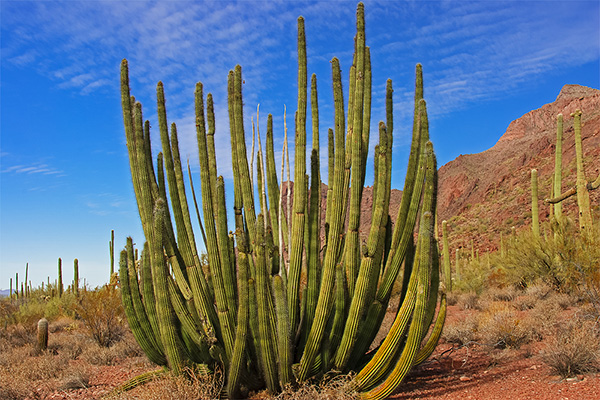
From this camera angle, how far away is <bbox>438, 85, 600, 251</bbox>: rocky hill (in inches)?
1921

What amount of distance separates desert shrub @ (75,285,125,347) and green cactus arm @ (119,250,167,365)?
21.4 ft

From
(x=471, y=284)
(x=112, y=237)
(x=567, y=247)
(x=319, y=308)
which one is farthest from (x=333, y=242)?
(x=112, y=237)

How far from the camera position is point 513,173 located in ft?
213

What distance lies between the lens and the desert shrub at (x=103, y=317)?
12961mm

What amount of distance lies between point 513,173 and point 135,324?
2575 inches

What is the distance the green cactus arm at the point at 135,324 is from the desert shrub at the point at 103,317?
651cm

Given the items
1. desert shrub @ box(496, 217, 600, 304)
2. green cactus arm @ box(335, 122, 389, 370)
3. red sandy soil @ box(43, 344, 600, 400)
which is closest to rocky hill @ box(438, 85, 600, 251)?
desert shrub @ box(496, 217, 600, 304)

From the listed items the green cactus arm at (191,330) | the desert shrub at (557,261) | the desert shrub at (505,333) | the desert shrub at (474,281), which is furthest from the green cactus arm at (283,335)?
the desert shrub at (474,281)

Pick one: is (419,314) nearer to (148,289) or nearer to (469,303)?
(148,289)

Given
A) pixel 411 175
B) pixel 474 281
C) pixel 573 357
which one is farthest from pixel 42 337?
pixel 474 281

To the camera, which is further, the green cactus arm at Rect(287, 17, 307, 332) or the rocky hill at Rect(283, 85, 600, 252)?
the rocky hill at Rect(283, 85, 600, 252)

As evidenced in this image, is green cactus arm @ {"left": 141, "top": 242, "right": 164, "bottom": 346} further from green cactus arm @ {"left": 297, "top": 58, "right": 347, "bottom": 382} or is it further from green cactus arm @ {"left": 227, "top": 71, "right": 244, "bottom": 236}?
green cactus arm @ {"left": 297, "top": 58, "right": 347, "bottom": 382}

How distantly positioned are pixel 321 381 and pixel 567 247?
11870 mm

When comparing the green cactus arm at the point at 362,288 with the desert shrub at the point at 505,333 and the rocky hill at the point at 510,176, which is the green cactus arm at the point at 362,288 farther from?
the rocky hill at the point at 510,176
